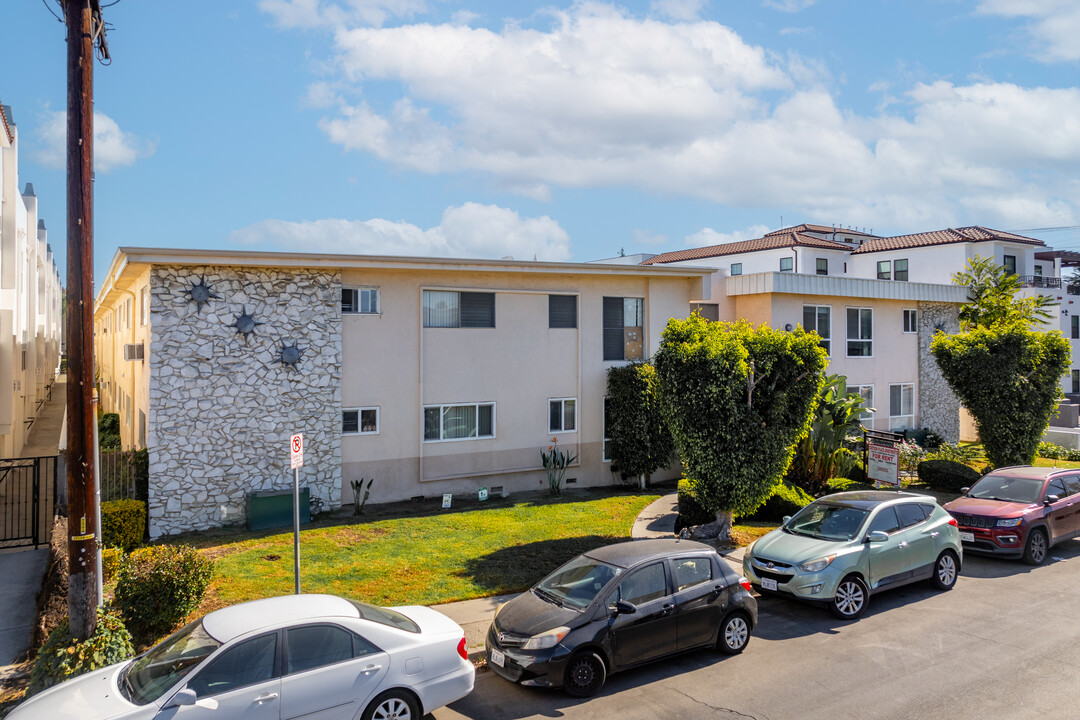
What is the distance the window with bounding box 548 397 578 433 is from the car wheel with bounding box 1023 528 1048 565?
10362 mm

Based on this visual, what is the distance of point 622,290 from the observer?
66.6ft

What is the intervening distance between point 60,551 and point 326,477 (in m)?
5.81

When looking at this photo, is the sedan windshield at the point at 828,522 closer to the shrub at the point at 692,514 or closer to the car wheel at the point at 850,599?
the car wheel at the point at 850,599

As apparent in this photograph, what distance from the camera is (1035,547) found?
1312 cm

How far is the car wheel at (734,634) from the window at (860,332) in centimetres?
1885

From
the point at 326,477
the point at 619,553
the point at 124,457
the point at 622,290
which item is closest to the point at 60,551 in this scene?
the point at 124,457

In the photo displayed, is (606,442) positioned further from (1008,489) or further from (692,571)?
(692,571)

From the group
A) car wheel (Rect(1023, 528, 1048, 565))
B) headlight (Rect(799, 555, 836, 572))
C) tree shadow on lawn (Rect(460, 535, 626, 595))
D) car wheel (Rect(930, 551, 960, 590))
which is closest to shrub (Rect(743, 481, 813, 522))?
car wheel (Rect(1023, 528, 1048, 565))

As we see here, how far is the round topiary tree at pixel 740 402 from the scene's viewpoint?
43.5 feet

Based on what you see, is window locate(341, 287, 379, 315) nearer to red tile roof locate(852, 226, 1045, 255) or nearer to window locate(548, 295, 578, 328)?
window locate(548, 295, 578, 328)

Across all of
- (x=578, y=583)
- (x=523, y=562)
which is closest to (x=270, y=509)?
(x=523, y=562)

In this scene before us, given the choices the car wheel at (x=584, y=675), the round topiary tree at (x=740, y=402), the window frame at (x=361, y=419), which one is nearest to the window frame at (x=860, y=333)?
the round topiary tree at (x=740, y=402)

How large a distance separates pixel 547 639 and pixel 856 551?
17.4ft

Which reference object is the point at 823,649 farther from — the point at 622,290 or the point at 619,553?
the point at 622,290
